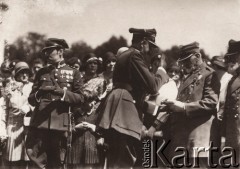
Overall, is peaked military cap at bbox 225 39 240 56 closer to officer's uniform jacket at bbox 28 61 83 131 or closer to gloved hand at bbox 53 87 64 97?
officer's uniform jacket at bbox 28 61 83 131

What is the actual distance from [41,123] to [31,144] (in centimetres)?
29

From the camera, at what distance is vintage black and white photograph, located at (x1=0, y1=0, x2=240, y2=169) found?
214 inches

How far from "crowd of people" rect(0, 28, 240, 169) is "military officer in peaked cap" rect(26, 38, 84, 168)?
0.04 ft

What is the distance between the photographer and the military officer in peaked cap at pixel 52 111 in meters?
5.68

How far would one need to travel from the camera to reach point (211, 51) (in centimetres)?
Result: 597

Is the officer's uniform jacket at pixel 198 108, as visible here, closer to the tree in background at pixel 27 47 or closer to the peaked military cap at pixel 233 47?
the peaked military cap at pixel 233 47

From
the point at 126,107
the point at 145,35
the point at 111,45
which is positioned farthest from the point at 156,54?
the point at 126,107

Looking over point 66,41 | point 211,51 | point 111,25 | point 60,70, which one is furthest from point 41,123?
point 211,51

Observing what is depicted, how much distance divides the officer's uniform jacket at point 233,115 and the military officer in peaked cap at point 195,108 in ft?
0.51

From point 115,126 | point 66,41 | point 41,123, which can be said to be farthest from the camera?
point 66,41

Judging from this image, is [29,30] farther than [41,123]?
Yes

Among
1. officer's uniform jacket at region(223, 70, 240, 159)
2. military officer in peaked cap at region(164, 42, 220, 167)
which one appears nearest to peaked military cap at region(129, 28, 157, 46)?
military officer in peaked cap at region(164, 42, 220, 167)

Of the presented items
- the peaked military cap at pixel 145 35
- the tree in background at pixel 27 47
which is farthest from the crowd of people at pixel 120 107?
the tree in background at pixel 27 47

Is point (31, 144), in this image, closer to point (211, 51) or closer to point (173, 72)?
point (173, 72)
